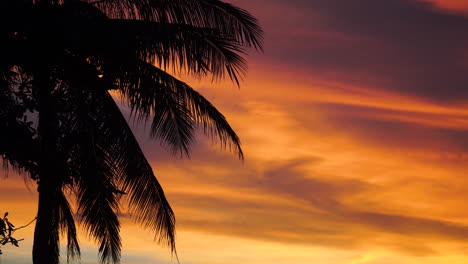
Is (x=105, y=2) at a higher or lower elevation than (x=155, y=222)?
higher

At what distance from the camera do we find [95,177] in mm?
17000

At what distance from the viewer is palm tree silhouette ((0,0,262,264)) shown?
1527 cm

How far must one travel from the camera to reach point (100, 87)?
51.8 ft

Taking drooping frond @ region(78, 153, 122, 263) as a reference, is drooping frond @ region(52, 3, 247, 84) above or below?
above

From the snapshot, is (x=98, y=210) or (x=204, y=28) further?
Answer: (x=98, y=210)

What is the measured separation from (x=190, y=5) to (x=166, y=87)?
5.90 feet

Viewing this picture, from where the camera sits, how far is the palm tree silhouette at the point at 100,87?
15.3 metres

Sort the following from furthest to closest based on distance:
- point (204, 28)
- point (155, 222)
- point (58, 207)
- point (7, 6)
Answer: point (58, 207), point (155, 222), point (204, 28), point (7, 6)

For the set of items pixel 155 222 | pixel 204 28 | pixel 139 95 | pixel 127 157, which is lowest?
pixel 155 222

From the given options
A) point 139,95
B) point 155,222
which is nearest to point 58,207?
point 155,222

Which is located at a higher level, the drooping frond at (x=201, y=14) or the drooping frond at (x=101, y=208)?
the drooping frond at (x=201, y=14)

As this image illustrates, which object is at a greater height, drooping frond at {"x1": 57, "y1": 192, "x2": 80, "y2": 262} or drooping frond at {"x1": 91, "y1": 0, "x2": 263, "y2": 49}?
drooping frond at {"x1": 91, "y1": 0, "x2": 263, "y2": 49}

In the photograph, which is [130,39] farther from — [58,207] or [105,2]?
[58,207]

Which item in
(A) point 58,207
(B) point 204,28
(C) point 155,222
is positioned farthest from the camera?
(A) point 58,207
